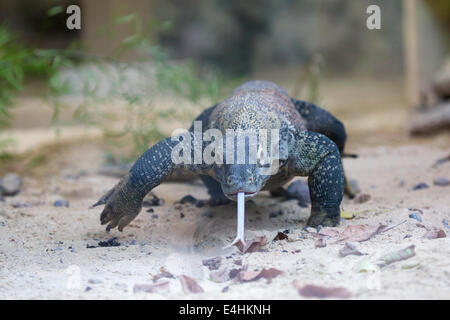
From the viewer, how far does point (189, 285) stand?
272 cm

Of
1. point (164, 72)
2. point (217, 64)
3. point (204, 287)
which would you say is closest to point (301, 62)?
point (217, 64)

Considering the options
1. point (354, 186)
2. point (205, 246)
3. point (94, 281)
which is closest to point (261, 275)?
point (94, 281)

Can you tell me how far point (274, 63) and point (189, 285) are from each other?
12679 mm

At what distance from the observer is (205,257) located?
3.39 metres

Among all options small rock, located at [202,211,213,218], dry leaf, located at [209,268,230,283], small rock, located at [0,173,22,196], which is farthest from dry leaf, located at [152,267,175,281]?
small rock, located at [0,173,22,196]

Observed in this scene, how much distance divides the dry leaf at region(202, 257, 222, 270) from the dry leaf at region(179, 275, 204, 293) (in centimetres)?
29

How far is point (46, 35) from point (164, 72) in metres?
13.9

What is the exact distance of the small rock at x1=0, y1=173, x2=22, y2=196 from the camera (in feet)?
18.2

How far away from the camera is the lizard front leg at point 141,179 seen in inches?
145

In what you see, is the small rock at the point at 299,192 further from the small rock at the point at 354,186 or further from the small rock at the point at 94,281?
Result: the small rock at the point at 94,281

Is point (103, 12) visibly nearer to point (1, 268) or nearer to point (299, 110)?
point (299, 110)

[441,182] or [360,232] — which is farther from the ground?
[441,182]

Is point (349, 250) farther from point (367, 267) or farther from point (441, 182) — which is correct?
point (441, 182)

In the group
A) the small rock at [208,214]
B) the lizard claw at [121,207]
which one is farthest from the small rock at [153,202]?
the lizard claw at [121,207]
